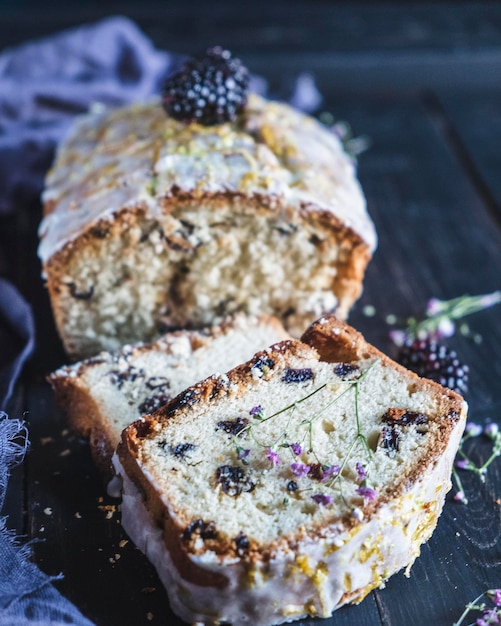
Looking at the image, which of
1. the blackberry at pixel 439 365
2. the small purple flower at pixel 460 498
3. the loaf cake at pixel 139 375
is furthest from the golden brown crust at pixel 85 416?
the blackberry at pixel 439 365

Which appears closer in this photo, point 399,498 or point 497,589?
point 399,498

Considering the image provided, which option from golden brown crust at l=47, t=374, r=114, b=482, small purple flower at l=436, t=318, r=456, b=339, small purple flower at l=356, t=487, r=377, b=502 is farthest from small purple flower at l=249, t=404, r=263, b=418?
small purple flower at l=436, t=318, r=456, b=339

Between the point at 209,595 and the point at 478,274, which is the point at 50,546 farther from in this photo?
the point at 478,274

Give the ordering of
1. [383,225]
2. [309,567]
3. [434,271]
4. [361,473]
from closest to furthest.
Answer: [309,567], [361,473], [434,271], [383,225]

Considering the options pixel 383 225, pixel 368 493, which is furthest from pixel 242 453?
pixel 383 225

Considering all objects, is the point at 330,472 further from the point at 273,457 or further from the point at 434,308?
the point at 434,308

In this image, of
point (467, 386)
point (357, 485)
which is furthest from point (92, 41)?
point (357, 485)
